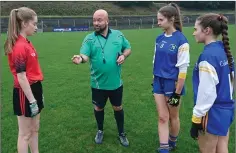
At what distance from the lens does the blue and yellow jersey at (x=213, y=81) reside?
9.69 feet

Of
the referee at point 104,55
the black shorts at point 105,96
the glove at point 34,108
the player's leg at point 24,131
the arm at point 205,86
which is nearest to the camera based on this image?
the arm at point 205,86

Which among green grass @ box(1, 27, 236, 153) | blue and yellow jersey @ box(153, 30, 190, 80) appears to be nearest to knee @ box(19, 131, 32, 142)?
green grass @ box(1, 27, 236, 153)

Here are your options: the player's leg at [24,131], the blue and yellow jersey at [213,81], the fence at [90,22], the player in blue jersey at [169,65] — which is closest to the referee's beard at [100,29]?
the player in blue jersey at [169,65]

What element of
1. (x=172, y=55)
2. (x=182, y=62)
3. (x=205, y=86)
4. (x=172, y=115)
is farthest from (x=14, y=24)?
(x=172, y=115)

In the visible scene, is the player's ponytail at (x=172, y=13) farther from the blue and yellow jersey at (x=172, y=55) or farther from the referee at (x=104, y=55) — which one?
the referee at (x=104, y=55)

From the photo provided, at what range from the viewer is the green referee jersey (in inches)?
179

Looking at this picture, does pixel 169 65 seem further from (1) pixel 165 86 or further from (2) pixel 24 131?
(2) pixel 24 131

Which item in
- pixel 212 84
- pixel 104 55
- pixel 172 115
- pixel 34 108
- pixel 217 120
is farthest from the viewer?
pixel 104 55

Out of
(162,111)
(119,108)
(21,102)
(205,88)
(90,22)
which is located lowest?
(119,108)

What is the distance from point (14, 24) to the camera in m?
3.59

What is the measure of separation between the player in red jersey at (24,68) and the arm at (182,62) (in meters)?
1.81

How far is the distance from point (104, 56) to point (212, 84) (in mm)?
1971

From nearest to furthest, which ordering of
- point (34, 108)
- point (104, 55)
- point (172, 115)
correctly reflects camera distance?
point (34, 108), point (172, 115), point (104, 55)

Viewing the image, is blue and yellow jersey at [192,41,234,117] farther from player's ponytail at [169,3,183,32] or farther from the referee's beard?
the referee's beard
